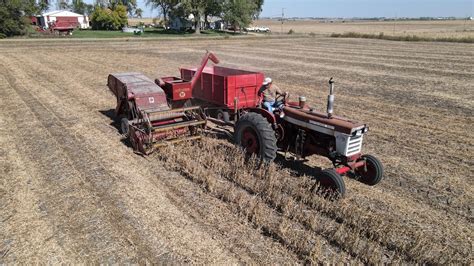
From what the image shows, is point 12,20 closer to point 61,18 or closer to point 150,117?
point 61,18

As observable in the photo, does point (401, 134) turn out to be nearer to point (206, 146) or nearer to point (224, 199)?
point (206, 146)

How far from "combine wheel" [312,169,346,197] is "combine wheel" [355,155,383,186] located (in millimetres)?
760

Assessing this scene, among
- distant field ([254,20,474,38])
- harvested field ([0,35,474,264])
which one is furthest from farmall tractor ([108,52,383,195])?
distant field ([254,20,474,38])

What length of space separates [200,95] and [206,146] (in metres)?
2.08

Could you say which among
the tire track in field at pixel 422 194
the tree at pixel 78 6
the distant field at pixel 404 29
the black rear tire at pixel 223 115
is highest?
A: the tree at pixel 78 6

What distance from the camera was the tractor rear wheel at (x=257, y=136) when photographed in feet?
20.2

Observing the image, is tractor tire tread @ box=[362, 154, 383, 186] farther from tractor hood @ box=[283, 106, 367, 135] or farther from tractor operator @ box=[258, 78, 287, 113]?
tractor operator @ box=[258, 78, 287, 113]

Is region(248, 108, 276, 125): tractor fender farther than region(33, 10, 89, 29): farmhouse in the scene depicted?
No

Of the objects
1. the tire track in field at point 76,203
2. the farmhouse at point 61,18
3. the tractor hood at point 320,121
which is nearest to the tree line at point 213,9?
the farmhouse at point 61,18

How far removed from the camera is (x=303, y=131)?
6020 mm

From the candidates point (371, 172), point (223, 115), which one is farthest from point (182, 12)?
point (371, 172)

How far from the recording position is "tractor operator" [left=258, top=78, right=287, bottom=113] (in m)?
6.85

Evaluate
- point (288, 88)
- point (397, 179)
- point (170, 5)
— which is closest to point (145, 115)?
point (397, 179)

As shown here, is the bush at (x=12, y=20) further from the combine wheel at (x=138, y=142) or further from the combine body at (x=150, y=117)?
the combine wheel at (x=138, y=142)
